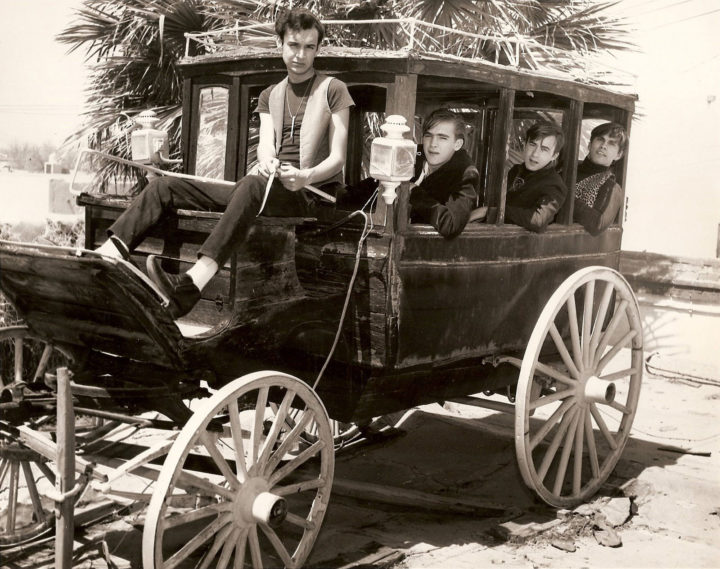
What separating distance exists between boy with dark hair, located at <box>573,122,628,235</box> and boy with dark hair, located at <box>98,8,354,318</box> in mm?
1955

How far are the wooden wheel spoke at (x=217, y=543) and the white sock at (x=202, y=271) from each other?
1.01 metres

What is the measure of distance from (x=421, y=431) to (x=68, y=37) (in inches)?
265

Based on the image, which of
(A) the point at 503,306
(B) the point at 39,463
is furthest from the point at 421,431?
(B) the point at 39,463

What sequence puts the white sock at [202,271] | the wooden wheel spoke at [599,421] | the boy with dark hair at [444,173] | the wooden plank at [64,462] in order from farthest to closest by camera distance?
the wooden wheel spoke at [599,421]
the boy with dark hair at [444,173]
the white sock at [202,271]
the wooden plank at [64,462]

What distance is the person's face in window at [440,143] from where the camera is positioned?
16.6ft

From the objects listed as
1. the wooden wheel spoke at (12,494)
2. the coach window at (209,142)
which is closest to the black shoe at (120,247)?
the wooden wheel spoke at (12,494)

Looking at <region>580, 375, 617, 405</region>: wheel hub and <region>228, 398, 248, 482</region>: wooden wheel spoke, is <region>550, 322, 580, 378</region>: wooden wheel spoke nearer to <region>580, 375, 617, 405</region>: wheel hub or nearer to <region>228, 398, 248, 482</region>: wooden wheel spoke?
<region>580, 375, 617, 405</region>: wheel hub

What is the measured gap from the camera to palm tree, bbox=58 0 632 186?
10.1 meters

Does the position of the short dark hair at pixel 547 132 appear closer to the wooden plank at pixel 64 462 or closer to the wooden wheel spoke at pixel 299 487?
the wooden wheel spoke at pixel 299 487

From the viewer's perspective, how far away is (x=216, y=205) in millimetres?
4250

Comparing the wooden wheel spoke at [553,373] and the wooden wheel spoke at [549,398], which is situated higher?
the wooden wheel spoke at [553,373]

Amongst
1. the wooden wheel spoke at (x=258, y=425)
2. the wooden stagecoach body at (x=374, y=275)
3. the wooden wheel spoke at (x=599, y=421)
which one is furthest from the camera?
the wooden wheel spoke at (x=599, y=421)

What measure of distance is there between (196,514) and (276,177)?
1463 mm

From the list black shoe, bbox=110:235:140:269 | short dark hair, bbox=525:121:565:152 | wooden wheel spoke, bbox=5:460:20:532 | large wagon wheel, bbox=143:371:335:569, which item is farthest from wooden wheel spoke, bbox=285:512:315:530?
short dark hair, bbox=525:121:565:152
